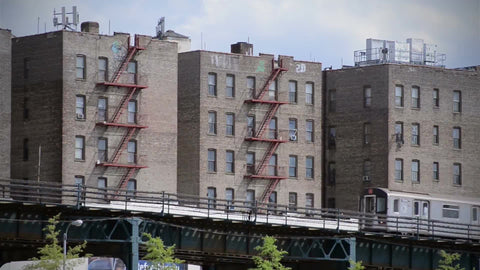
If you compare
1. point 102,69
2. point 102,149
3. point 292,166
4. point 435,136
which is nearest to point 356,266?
point 102,149

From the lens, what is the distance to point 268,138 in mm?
124000

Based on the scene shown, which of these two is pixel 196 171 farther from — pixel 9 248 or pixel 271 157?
pixel 9 248

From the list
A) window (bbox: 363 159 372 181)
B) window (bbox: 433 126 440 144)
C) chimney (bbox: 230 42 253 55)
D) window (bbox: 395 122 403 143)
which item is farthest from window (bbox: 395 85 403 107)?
chimney (bbox: 230 42 253 55)

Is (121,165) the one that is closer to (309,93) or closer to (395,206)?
(309,93)

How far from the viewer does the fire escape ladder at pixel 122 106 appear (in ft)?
378

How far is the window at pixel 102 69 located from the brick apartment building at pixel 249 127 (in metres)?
8.30

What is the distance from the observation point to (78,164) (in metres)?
114

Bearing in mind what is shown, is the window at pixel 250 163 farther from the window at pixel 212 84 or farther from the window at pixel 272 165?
the window at pixel 212 84

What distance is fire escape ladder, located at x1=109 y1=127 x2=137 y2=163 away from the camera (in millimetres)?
115175

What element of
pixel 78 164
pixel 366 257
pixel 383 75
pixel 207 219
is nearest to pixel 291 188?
pixel 383 75

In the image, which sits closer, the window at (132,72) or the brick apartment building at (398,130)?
the window at (132,72)

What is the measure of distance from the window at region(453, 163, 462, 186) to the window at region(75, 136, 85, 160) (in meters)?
34.5

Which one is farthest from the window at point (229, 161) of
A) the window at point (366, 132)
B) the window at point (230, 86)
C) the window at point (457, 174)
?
the window at point (457, 174)

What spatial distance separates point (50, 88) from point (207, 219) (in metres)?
32.2
